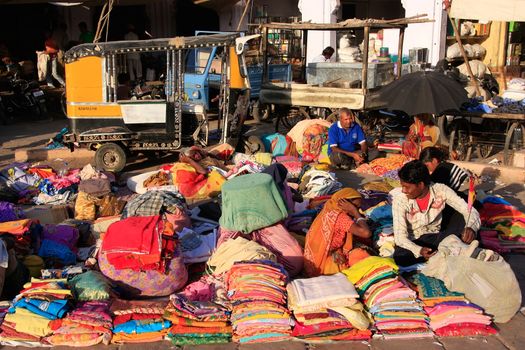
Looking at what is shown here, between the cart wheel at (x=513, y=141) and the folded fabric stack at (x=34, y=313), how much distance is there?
7.06 m

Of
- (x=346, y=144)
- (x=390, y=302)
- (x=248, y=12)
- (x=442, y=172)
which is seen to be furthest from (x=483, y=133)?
(x=248, y=12)

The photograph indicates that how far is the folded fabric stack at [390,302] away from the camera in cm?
461

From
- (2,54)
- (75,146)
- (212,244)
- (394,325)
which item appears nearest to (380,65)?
(75,146)

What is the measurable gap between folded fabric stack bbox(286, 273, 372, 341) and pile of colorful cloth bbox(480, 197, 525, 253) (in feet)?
6.90

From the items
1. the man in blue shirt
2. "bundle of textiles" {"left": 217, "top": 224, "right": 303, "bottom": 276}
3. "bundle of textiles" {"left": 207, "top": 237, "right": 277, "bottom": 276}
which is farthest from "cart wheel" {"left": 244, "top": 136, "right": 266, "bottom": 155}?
"bundle of textiles" {"left": 207, "top": 237, "right": 277, "bottom": 276}

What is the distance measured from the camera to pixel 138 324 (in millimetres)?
4660

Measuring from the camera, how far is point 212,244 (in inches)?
238

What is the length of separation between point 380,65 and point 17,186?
661 centimetres

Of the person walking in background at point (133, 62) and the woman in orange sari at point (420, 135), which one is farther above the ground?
the person walking in background at point (133, 62)

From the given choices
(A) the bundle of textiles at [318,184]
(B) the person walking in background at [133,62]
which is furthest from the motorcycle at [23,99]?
(A) the bundle of textiles at [318,184]

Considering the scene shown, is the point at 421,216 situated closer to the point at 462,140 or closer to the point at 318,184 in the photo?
the point at 318,184

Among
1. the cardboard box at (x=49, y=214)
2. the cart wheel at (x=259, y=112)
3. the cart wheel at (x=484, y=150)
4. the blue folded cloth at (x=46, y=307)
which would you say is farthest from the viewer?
the cart wheel at (x=259, y=112)

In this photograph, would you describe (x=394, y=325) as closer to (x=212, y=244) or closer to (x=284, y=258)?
(x=284, y=258)

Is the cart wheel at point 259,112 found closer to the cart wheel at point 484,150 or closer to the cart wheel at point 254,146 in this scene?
the cart wheel at point 254,146
